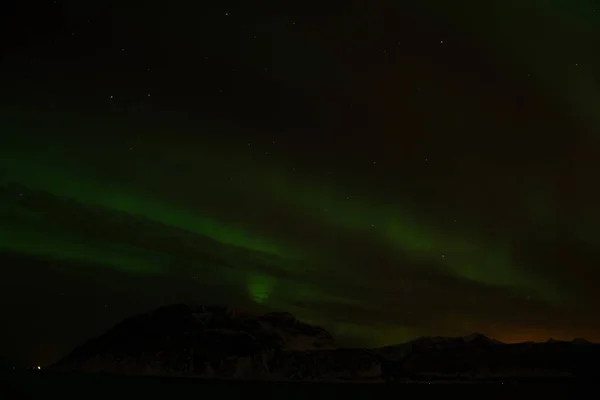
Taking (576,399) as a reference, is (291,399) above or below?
below

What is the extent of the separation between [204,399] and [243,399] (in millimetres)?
10259

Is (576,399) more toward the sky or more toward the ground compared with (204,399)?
more toward the sky

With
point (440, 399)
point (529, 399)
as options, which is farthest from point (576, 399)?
point (440, 399)

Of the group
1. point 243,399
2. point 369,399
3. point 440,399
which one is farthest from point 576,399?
point 243,399

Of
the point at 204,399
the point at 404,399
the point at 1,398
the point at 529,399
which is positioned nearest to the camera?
the point at 1,398

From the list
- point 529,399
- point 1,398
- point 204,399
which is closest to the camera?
point 1,398

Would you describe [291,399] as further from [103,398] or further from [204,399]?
[103,398]

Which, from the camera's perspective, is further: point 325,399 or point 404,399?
point 404,399

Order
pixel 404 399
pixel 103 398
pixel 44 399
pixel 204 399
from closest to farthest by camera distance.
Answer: pixel 44 399, pixel 103 398, pixel 204 399, pixel 404 399

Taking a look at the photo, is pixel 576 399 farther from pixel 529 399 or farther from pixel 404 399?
pixel 404 399

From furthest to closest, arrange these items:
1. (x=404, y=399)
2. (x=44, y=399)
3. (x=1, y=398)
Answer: (x=404, y=399) → (x=44, y=399) → (x=1, y=398)

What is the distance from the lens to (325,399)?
130 metres

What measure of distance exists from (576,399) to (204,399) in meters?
67.8

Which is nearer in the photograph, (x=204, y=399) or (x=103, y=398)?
(x=103, y=398)
